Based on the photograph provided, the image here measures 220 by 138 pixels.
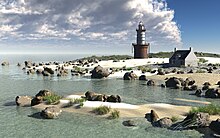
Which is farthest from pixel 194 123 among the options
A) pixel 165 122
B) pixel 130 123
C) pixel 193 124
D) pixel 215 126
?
pixel 130 123

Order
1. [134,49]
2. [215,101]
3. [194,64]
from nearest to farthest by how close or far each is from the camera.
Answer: [215,101], [194,64], [134,49]

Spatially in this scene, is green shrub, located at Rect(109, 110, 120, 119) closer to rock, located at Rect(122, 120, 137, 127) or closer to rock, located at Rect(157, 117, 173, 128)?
rock, located at Rect(122, 120, 137, 127)

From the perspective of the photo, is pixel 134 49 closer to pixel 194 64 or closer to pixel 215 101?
pixel 194 64

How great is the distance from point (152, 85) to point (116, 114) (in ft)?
85.6

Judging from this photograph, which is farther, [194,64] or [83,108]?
[194,64]

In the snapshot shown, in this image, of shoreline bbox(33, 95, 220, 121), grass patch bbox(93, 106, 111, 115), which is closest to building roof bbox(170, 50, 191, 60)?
shoreline bbox(33, 95, 220, 121)

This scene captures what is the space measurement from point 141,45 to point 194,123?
293 ft

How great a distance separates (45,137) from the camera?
2330cm

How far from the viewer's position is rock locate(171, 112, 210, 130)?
24.9 meters

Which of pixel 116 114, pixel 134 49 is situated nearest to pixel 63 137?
pixel 116 114

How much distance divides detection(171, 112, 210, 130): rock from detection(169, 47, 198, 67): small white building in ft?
232

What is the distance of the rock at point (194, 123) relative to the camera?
Result: 81.6 feet

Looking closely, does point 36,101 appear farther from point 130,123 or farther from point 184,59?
point 184,59

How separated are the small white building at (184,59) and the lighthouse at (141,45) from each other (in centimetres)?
1759
